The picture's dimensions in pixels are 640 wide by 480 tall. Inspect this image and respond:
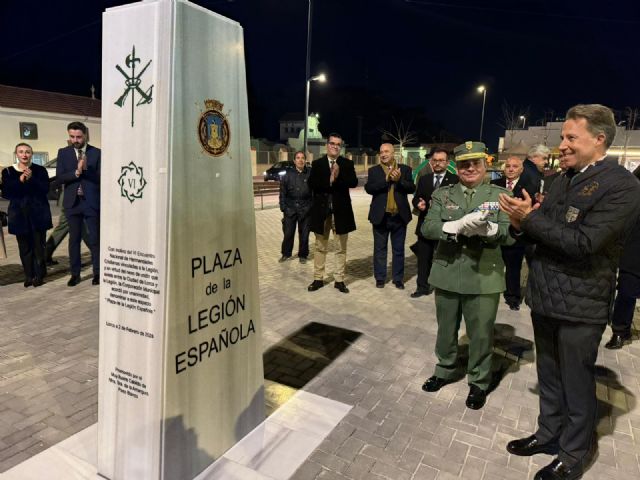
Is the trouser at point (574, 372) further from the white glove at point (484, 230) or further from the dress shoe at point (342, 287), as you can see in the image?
the dress shoe at point (342, 287)

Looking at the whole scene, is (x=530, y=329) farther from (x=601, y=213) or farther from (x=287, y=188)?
(x=287, y=188)

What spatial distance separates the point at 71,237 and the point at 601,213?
251 inches

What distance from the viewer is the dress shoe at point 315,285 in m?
6.42

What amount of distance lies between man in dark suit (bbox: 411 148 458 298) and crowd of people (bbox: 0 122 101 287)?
14.7ft

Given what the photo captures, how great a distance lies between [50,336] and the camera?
4566mm

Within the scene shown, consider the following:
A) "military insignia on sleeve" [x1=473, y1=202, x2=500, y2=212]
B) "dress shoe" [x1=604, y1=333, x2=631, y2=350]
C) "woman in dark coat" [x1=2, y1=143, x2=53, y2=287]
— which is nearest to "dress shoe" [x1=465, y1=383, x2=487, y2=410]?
"military insignia on sleeve" [x1=473, y1=202, x2=500, y2=212]

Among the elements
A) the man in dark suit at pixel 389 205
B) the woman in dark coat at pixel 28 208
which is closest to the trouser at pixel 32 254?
the woman in dark coat at pixel 28 208

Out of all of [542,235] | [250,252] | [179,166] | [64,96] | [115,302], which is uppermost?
[64,96]

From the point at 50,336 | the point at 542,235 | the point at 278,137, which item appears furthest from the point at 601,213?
the point at 278,137

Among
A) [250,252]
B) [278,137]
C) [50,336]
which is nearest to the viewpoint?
[250,252]

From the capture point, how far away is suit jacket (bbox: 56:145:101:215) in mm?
5953

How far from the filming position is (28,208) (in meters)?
6.13

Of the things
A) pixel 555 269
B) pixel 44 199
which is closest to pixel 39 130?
pixel 44 199

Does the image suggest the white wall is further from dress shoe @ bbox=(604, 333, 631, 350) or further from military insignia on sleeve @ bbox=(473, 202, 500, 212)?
dress shoe @ bbox=(604, 333, 631, 350)
